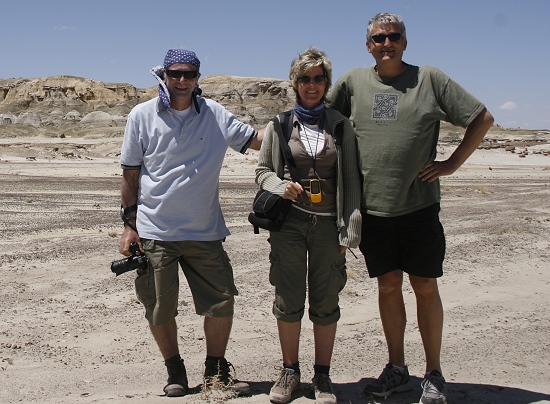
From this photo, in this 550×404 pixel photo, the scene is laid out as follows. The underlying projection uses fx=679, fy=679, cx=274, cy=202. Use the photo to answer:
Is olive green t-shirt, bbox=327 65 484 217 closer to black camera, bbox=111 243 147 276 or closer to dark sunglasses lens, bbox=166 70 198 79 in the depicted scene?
dark sunglasses lens, bbox=166 70 198 79

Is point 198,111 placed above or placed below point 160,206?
above

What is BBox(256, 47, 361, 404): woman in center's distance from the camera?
4.23m

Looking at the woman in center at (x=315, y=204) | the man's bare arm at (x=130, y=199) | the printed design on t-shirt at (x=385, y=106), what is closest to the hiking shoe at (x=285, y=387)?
the woman in center at (x=315, y=204)

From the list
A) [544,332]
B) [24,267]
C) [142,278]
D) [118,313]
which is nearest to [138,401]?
[142,278]

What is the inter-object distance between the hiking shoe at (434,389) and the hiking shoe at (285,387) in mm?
838

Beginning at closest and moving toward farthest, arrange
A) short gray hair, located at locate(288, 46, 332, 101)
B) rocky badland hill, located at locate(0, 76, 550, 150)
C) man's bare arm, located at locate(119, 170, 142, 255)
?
short gray hair, located at locate(288, 46, 332, 101), man's bare arm, located at locate(119, 170, 142, 255), rocky badland hill, located at locate(0, 76, 550, 150)

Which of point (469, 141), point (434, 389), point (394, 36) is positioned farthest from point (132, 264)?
point (469, 141)

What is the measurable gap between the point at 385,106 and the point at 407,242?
89 cm

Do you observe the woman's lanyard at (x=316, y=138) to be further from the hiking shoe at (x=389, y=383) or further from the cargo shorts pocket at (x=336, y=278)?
the hiking shoe at (x=389, y=383)

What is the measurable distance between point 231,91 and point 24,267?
96437 mm

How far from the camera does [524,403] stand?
4.59m

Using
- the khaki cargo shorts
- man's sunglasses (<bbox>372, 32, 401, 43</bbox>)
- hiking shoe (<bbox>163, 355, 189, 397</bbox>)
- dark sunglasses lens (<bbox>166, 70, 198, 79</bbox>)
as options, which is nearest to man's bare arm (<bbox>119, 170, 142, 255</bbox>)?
the khaki cargo shorts

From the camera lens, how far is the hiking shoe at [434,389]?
4402 mm

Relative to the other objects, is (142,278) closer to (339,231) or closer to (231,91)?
(339,231)
